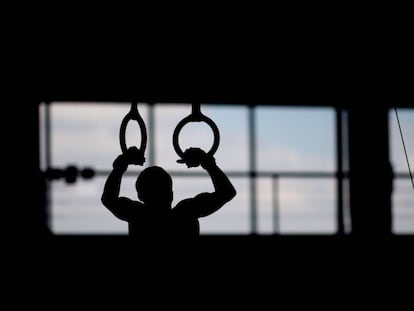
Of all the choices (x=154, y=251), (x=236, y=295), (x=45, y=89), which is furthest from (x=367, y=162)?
(x=154, y=251)

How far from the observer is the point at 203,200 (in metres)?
2.10

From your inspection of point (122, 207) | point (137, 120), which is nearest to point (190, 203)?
point (122, 207)

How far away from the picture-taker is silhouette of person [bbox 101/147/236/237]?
2.09 metres

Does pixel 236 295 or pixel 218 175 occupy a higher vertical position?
pixel 218 175

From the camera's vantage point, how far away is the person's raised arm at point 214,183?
2100 millimetres

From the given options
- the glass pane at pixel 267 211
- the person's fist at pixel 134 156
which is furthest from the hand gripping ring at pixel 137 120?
the glass pane at pixel 267 211

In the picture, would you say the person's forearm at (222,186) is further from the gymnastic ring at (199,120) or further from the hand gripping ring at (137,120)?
the hand gripping ring at (137,120)

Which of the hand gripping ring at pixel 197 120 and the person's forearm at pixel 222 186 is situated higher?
→ the hand gripping ring at pixel 197 120

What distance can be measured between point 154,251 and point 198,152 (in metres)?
0.34

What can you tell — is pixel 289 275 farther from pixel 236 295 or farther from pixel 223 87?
pixel 223 87

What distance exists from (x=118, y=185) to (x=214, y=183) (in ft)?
1.01

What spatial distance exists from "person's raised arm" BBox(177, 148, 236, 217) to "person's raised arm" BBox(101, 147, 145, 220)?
0.14 m

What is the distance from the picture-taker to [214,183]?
2.12 metres

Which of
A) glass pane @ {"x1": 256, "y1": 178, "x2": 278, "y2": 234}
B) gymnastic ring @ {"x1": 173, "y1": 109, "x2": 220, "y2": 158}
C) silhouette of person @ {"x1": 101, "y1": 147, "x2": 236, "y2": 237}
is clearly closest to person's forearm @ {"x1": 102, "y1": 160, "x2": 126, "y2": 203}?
silhouette of person @ {"x1": 101, "y1": 147, "x2": 236, "y2": 237}
